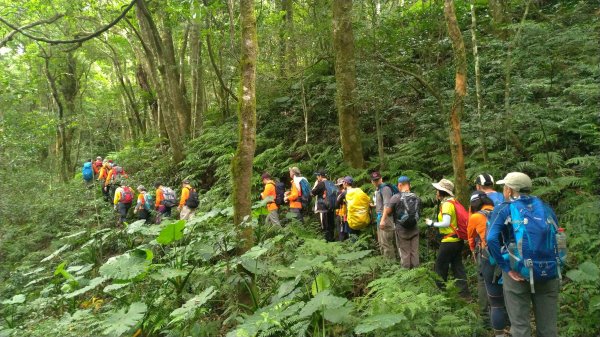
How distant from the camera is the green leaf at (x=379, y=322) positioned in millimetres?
3629

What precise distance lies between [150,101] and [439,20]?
16861mm

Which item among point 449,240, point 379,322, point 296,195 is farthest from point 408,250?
point 296,195

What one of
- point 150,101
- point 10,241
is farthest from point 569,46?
point 150,101

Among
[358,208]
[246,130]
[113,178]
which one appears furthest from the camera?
[113,178]

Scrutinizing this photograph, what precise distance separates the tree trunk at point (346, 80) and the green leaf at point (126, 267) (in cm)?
638

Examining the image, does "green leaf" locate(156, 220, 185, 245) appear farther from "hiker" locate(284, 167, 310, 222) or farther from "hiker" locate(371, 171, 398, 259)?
"hiker" locate(284, 167, 310, 222)

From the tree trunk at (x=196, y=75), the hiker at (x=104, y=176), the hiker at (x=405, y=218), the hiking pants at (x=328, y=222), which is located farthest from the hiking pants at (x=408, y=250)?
the hiker at (x=104, y=176)

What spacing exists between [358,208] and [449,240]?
2.20m

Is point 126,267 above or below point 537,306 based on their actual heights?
above

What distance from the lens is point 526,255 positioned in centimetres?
345

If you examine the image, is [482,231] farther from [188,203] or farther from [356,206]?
[188,203]

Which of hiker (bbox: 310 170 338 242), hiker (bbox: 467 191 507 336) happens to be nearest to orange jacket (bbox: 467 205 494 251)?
hiker (bbox: 467 191 507 336)

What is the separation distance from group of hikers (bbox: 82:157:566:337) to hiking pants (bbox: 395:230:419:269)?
0.04 feet

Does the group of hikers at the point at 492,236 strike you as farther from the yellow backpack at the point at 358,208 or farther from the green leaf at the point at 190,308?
the green leaf at the point at 190,308
